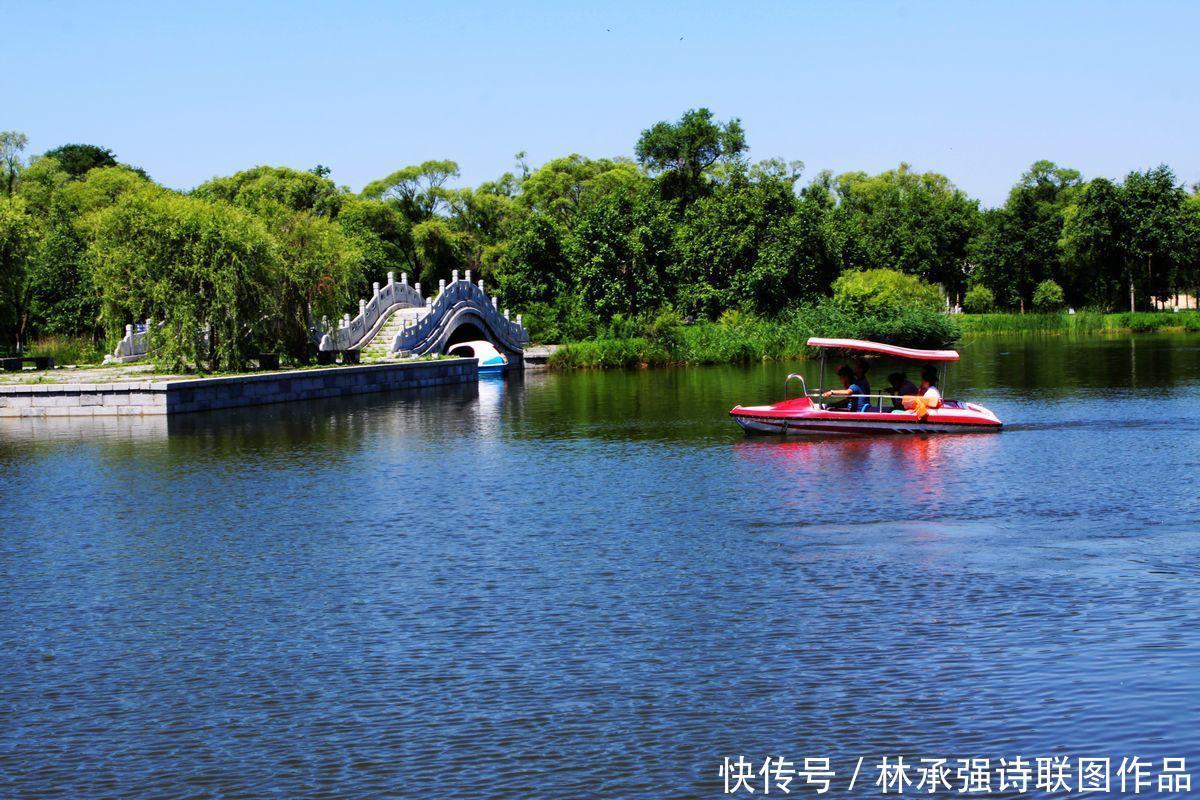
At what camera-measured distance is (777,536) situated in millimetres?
18953

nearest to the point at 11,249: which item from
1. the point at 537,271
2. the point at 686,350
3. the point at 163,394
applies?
the point at 163,394

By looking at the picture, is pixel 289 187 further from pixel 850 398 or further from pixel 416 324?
pixel 850 398

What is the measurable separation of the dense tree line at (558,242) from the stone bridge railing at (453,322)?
11.6 ft

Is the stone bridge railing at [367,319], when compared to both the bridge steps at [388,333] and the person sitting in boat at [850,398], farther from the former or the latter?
the person sitting in boat at [850,398]

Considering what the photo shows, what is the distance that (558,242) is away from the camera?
82.6 metres

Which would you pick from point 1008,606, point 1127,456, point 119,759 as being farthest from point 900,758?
point 1127,456

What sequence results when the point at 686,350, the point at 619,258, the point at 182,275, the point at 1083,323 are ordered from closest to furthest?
1. the point at 182,275
2. the point at 686,350
3. the point at 619,258
4. the point at 1083,323

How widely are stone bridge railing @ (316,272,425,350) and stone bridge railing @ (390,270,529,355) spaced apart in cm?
129

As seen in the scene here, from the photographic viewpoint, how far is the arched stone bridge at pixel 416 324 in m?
58.5

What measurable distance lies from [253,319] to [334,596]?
33.0 metres

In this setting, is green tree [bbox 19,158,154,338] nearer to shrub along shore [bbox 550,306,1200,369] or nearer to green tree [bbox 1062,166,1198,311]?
shrub along shore [bbox 550,306,1200,369]

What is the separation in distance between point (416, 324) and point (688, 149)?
138 ft

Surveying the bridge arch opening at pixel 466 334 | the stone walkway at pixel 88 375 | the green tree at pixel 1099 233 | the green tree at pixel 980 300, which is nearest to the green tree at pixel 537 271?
the bridge arch opening at pixel 466 334

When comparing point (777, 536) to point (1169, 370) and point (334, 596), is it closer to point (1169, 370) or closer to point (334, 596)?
point (334, 596)
